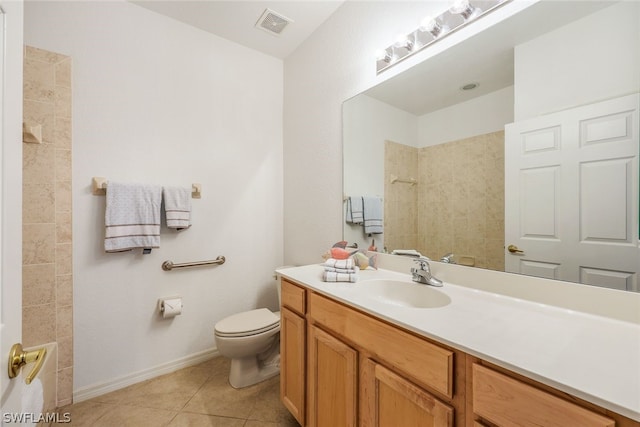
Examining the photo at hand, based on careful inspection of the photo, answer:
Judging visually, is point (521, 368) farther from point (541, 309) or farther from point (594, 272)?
point (594, 272)

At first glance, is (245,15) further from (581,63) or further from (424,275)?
(424,275)

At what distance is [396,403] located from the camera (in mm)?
816

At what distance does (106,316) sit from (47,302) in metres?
0.31

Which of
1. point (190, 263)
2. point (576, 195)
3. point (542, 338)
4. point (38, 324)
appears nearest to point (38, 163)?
point (38, 324)

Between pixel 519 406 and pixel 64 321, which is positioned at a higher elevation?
pixel 519 406

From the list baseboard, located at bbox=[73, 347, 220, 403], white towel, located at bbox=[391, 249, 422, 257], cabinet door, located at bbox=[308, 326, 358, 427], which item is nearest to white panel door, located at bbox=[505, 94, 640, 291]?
white towel, located at bbox=[391, 249, 422, 257]

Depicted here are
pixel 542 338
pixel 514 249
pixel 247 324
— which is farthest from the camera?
pixel 247 324

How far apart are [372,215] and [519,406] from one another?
1.12 meters

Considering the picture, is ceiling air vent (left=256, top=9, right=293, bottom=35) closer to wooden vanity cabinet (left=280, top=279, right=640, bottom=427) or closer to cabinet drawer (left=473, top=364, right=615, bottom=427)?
wooden vanity cabinet (left=280, top=279, right=640, bottom=427)

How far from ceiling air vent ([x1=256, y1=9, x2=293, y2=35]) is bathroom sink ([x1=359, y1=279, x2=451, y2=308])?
6.36 ft

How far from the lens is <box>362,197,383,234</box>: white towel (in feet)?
5.09

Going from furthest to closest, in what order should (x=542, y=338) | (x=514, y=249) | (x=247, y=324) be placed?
1. (x=247, y=324)
2. (x=514, y=249)
3. (x=542, y=338)

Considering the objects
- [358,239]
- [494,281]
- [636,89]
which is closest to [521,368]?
[494,281]

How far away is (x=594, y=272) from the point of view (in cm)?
84
